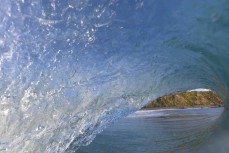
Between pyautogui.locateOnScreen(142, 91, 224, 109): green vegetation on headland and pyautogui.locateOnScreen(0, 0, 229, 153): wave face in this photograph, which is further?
pyautogui.locateOnScreen(142, 91, 224, 109): green vegetation on headland

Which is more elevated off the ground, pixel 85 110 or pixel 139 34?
pixel 139 34

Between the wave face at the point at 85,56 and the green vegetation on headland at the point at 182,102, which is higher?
the green vegetation on headland at the point at 182,102

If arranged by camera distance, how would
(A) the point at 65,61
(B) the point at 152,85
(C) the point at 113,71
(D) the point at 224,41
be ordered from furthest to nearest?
(B) the point at 152,85, (C) the point at 113,71, (A) the point at 65,61, (D) the point at 224,41

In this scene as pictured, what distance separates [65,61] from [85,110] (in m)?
1.21

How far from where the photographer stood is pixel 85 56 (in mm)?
5840

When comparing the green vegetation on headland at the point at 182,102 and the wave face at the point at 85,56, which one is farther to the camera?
the green vegetation on headland at the point at 182,102

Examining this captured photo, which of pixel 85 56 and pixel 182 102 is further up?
pixel 182 102

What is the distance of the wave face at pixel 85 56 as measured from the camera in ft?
16.3

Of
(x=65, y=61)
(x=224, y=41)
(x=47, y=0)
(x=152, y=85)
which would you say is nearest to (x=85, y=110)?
(x=65, y=61)

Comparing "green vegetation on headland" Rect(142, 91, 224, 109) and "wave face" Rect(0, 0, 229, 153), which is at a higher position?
"green vegetation on headland" Rect(142, 91, 224, 109)

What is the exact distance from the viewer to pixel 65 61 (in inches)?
230

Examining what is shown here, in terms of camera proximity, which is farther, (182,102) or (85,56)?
(182,102)

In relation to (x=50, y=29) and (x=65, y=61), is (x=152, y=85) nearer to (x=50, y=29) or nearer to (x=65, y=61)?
(x=65, y=61)

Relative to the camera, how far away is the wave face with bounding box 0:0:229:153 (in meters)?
4.98
